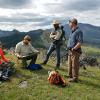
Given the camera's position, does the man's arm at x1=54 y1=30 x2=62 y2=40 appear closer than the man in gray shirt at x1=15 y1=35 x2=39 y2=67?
No

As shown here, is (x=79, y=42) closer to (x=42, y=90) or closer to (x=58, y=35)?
(x=42, y=90)

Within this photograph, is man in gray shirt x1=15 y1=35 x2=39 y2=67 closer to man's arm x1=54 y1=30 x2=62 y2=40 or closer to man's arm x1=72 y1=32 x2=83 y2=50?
man's arm x1=54 y1=30 x2=62 y2=40

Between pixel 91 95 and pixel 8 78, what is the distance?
544 centimetres

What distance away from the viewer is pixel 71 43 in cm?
1938

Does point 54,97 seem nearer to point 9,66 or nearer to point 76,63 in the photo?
point 76,63

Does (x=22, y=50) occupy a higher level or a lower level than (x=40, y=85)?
higher

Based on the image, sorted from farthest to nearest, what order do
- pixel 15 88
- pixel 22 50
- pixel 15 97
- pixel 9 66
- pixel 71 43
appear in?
pixel 22 50 < pixel 9 66 < pixel 71 43 < pixel 15 88 < pixel 15 97

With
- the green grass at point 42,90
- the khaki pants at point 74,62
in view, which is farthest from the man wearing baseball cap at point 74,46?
the green grass at point 42,90

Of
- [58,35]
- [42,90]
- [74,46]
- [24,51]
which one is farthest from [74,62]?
[24,51]

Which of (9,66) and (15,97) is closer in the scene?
(15,97)

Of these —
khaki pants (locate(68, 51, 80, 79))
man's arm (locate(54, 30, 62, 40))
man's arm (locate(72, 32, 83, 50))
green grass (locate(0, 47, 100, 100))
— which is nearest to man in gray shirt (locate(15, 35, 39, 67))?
green grass (locate(0, 47, 100, 100))

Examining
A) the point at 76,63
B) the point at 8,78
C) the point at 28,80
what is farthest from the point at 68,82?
the point at 8,78

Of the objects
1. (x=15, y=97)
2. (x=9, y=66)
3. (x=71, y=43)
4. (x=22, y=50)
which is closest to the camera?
(x=15, y=97)

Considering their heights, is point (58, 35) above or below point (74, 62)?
above
